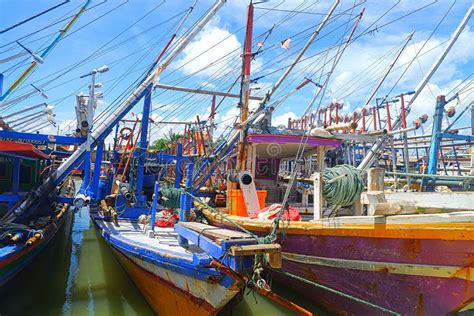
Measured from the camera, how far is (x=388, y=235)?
5.45 m

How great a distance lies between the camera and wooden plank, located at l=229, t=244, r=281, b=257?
4.54 meters

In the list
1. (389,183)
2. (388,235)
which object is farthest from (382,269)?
(389,183)

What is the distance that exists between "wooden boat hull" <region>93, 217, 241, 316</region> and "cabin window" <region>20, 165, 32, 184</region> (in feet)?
19.4

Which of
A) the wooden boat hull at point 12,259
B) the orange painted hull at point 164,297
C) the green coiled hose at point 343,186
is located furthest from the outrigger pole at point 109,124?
the green coiled hose at point 343,186

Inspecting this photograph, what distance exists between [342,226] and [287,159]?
16.8 feet

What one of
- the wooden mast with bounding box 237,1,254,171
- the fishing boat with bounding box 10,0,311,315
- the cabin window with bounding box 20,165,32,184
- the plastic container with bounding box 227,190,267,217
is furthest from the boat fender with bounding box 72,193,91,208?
the wooden mast with bounding box 237,1,254,171

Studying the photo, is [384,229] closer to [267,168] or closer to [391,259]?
[391,259]

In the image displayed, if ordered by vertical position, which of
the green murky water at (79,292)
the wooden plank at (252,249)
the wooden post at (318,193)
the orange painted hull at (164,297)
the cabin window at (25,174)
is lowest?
the green murky water at (79,292)

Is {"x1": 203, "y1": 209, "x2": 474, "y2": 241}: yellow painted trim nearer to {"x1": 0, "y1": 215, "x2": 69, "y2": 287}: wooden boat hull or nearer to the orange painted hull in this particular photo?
the orange painted hull

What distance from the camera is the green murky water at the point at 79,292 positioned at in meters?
7.89

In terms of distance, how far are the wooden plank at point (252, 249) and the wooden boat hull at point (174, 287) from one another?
→ 686mm

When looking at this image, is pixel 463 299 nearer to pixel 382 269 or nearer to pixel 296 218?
pixel 382 269

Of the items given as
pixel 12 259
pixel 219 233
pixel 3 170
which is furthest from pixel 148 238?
pixel 3 170

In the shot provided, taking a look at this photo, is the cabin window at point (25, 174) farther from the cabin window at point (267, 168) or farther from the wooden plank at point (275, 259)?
the wooden plank at point (275, 259)
